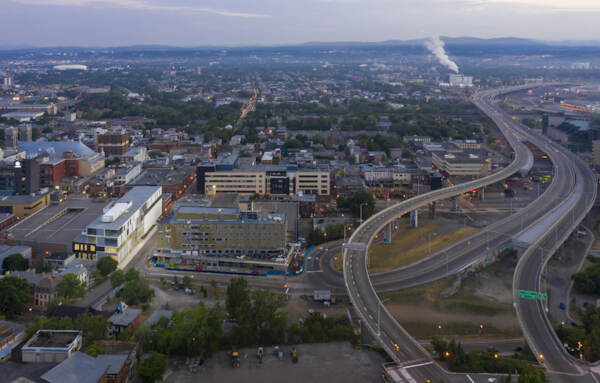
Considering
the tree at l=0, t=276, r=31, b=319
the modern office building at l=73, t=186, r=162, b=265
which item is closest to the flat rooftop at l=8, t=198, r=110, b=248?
the modern office building at l=73, t=186, r=162, b=265

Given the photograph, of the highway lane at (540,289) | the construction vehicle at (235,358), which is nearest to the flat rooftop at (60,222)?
the construction vehicle at (235,358)

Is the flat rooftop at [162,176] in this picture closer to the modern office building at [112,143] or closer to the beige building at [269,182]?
the beige building at [269,182]

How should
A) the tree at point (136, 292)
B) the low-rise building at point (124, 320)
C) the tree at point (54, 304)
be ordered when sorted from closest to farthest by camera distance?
the low-rise building at point (124, 320)
the tree at point (54, 304)
the tree at point (136, 292)

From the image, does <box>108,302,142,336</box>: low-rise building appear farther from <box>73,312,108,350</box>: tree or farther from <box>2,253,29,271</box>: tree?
<box>2,253,29,271</box>: tree

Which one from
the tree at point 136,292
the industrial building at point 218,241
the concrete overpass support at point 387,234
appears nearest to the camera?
the tree at point 136,292

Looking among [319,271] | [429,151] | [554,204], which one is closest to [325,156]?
[429,151]

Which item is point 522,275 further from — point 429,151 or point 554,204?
point 429,151
